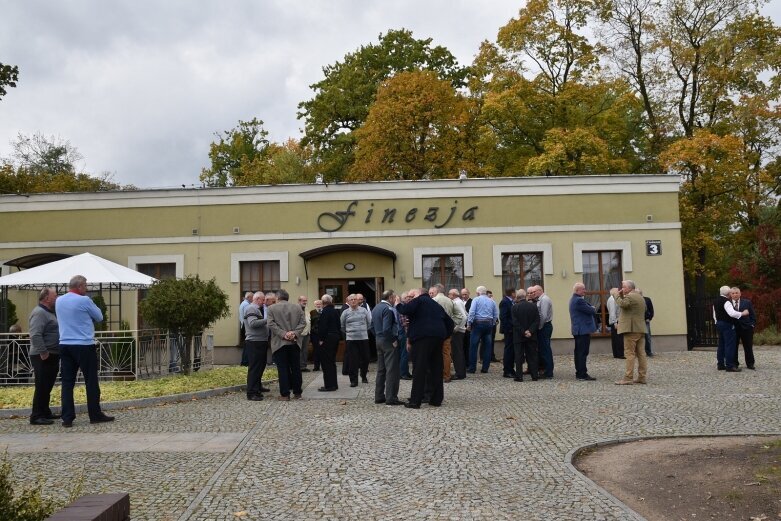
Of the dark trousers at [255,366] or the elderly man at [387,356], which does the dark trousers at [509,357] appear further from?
the dark trousers at [255,366]

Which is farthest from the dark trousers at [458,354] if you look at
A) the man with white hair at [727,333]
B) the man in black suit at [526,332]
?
the man with white hair at [727,333]

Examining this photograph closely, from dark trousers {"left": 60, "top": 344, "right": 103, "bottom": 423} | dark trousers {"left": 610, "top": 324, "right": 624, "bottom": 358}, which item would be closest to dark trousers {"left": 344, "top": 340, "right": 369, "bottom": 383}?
dark trousers {"left": 60, "top": 344, "right": 103, "bottom": 423}

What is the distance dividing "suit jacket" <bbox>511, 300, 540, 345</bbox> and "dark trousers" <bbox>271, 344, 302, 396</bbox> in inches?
165

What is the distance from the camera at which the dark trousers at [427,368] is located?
1052 cm

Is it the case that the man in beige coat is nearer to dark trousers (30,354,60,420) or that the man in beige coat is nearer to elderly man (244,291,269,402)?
elderly man (244,291,269,402)

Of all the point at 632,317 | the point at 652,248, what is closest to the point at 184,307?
the point at 632,317

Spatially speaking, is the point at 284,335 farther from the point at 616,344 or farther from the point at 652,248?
the point at 652,248

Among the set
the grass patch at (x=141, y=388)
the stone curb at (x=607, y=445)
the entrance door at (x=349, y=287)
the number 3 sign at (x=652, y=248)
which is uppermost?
the number 3 sign at (x=652, y=248)

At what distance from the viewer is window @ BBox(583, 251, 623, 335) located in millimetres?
19797

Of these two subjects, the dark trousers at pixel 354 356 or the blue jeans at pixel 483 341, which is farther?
the blue jeans at pixel 483 341

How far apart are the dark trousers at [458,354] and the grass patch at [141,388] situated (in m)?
3.54

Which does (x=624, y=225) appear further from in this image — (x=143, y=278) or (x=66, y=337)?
(x=66, y=337)

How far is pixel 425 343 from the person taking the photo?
10.6m

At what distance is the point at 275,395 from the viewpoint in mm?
12320
